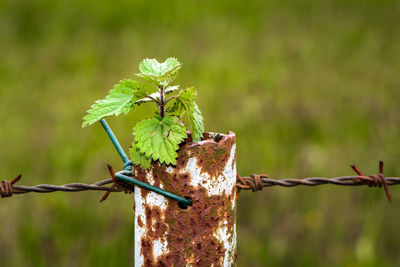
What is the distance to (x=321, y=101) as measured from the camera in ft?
16.9

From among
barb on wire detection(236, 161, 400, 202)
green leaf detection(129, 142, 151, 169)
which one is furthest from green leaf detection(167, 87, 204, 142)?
barb on wire detection(236, 161, 400, 202)

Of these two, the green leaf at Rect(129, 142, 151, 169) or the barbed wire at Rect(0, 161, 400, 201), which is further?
the barbed wire at Rect(0, 161, 400, 201)

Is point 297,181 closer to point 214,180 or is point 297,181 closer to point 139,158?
point 214,180

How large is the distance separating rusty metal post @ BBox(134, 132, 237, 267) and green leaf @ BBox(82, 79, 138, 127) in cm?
15

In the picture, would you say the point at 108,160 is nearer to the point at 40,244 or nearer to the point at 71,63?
the point at 40,244

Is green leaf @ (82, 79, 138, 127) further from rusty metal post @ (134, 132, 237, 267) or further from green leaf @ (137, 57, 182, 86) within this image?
rusty metal post @ (134, 132, 237, 267)

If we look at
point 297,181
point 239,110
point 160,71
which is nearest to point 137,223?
point 160,71

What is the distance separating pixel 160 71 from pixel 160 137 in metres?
0.15

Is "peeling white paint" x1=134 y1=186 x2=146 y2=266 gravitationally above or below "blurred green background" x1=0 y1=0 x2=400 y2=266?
below

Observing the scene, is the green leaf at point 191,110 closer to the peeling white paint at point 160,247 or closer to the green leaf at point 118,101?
the green leaf at point 118,101

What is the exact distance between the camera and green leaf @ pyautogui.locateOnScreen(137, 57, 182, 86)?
0.97m

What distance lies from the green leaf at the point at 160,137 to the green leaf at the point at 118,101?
0.18ft

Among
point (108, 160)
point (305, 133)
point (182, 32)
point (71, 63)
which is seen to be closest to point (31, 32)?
point (71, 63)

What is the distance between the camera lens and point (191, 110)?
3.23 feet
